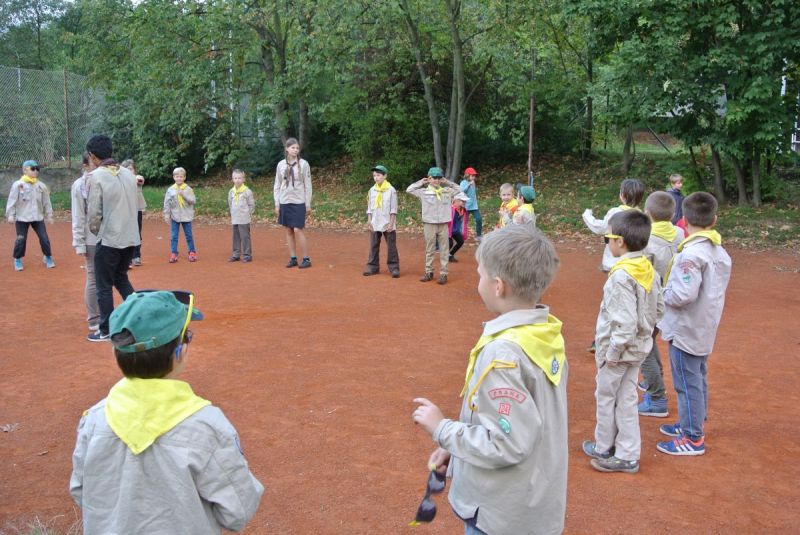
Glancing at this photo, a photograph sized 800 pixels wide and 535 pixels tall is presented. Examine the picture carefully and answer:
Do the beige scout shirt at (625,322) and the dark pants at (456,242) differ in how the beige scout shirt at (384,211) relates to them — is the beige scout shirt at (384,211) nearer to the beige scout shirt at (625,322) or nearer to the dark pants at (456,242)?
the dark pants at (456,242)

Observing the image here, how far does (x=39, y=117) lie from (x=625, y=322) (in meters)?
21.8

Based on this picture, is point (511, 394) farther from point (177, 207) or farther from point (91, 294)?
point (177, 207)

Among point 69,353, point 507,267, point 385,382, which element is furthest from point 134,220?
point 507,267

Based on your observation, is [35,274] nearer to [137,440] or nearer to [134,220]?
[134,220]

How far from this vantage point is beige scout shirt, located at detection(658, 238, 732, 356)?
4715 mm

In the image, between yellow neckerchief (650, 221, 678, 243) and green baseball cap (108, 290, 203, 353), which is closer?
green baseball cap (108, 290, 203, 353)

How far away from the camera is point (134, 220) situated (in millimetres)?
7277

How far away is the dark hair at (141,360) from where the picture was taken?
2222mm

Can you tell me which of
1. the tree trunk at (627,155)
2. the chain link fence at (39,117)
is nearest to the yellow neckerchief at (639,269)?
the tree trunk at (627,155)

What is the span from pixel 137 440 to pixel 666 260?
474 cm

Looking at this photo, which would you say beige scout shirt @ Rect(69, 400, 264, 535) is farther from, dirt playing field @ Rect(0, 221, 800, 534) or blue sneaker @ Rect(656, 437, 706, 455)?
blue sneaker @ Rect(656, 437, 706, 455)

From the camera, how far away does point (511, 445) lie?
231 cm

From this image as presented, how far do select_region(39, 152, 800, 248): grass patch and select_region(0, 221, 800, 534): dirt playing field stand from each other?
3.87 metres

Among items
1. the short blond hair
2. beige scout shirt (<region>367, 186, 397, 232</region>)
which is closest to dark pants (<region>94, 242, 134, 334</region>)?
beige scout shirt (<region>367, 186, 397, 232</region>)
